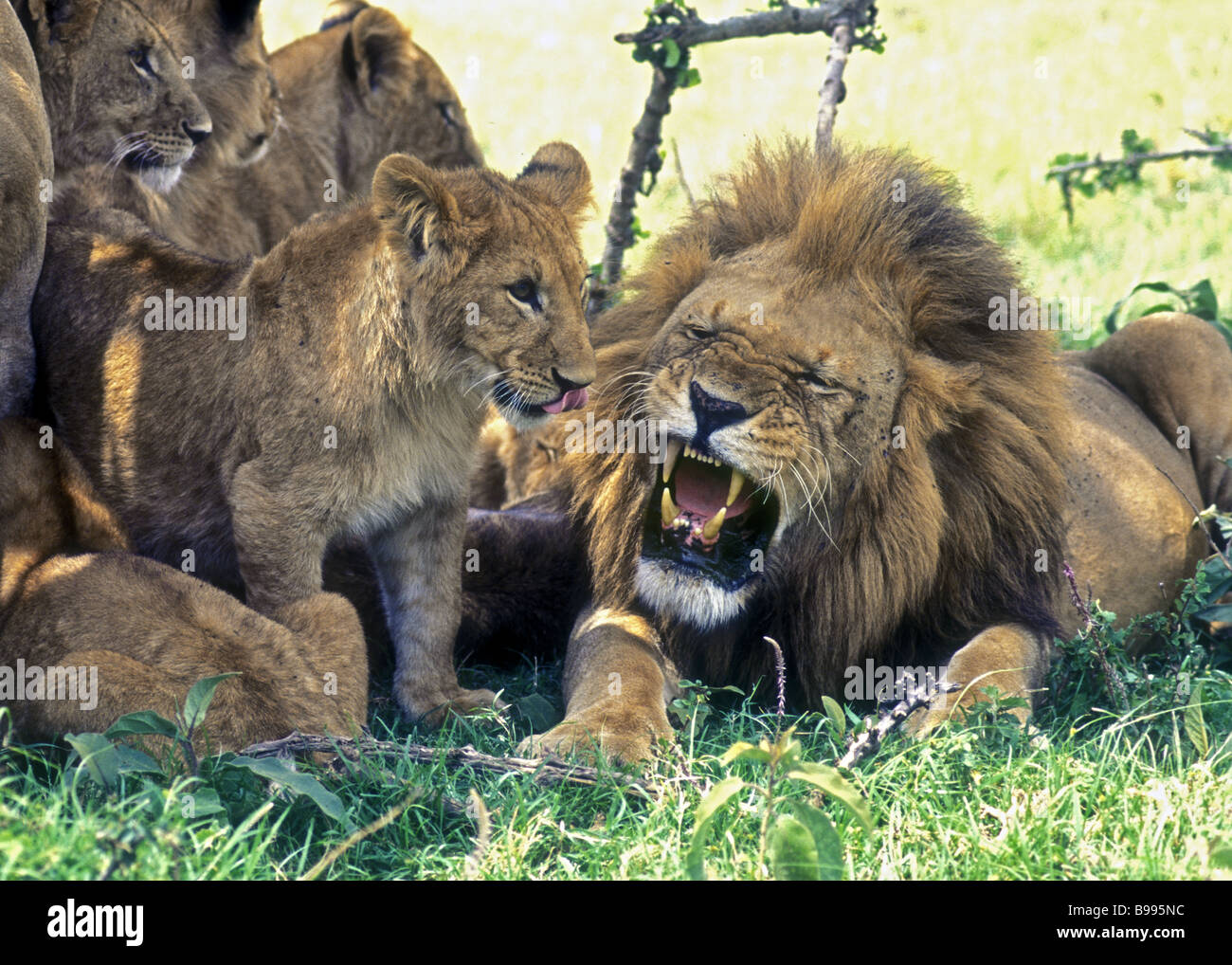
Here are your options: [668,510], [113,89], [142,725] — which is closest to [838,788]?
[668,510]

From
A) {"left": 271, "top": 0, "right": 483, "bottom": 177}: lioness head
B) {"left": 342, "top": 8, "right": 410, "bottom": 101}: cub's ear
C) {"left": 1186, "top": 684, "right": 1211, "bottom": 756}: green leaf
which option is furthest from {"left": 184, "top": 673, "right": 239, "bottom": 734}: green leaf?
{"left": 342, "top": 8, "right": 410, "bottom": 101}: cub's ear

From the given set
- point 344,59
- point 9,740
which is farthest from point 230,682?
point 344,59

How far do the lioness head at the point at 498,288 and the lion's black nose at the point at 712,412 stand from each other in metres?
0.27

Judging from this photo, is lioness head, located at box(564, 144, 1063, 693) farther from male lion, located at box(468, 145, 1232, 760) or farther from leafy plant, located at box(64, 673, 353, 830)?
leafy plant, located at box(64, 673, 353, 830)

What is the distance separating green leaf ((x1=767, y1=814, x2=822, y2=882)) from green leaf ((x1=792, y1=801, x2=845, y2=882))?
15mm

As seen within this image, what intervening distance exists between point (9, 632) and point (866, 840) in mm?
1960

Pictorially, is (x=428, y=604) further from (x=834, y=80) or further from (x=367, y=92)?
(x=367, y=92)

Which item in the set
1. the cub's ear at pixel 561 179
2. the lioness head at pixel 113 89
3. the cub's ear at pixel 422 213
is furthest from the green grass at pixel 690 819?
Answer: the lioness head at pixel 113 89

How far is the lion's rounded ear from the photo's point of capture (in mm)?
3561

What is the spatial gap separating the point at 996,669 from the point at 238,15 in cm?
363

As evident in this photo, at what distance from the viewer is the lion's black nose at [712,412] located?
11.8ft

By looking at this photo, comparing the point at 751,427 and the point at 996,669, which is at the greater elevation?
the point at 751,427

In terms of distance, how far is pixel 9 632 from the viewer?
3465 mm

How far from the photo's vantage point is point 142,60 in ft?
15.9
